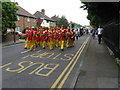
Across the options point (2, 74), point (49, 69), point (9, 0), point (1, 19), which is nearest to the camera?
point (2, 74)

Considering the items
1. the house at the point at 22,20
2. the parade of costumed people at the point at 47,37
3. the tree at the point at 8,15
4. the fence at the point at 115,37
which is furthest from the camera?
the house at the point at 22,20

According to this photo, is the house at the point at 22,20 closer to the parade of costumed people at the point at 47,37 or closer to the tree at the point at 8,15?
the tree at the point at 8,15

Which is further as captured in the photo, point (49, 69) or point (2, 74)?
point (49, 69)

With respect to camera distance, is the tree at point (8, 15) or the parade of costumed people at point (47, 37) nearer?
the parade of costumed people at point (47, 37)

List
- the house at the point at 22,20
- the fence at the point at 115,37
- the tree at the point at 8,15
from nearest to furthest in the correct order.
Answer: the fence at the point at 115,37, the tree at the point at 8,15, the house at the point at 22,20

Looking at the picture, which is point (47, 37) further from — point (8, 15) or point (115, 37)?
point (8, 15)

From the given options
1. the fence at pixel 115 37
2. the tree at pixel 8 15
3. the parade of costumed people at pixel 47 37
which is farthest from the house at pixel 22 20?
the fence at pixel 115 37

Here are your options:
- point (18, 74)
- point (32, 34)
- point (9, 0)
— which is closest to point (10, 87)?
point (18, 74)

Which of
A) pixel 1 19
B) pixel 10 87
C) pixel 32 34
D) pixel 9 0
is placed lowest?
pixel 10 87

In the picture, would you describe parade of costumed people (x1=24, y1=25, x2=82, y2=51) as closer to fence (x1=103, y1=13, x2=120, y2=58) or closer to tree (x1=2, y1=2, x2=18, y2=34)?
fence (x1=103, y1=13, x2=120, y2=58)

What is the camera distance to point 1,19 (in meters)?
20.0

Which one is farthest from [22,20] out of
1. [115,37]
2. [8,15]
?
[115,37]

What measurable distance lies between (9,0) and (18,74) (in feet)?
56.7

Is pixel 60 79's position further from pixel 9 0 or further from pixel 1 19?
pixel 9 0
